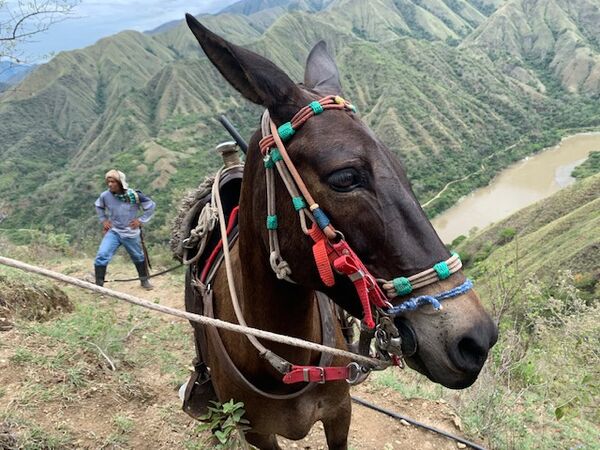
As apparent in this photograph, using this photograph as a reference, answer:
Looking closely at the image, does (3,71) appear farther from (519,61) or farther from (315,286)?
(519,61)

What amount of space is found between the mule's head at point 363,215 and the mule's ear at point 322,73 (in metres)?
0.42

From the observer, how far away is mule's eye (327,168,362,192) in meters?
1.49

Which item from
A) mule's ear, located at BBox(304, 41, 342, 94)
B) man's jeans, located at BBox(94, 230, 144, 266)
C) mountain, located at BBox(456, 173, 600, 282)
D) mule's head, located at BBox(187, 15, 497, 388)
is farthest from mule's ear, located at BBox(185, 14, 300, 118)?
mountain, located at BBox(456, 173, 600, 282)

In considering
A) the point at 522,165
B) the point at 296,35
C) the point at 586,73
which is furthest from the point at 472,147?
the point at 296,35

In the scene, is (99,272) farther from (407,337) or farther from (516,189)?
(516,189)

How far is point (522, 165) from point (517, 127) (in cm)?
2350

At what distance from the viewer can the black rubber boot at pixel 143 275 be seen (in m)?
7.59

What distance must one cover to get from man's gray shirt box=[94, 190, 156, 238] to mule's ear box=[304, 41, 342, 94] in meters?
4.85

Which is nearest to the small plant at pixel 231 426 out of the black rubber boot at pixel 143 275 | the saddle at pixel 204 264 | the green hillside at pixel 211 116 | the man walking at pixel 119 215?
the saddle at pixel 204 264

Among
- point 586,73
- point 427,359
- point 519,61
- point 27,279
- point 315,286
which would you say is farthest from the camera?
point 519,61

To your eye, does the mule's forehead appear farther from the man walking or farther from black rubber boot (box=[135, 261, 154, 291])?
black rubber boot (box=[135, 261, 154, 291])

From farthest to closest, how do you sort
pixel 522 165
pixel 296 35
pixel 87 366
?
pixel 296 35, pixel 522 165, pixel 87 366

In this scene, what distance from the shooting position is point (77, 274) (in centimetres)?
843

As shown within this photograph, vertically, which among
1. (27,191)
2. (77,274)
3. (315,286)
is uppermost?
(315,286)
